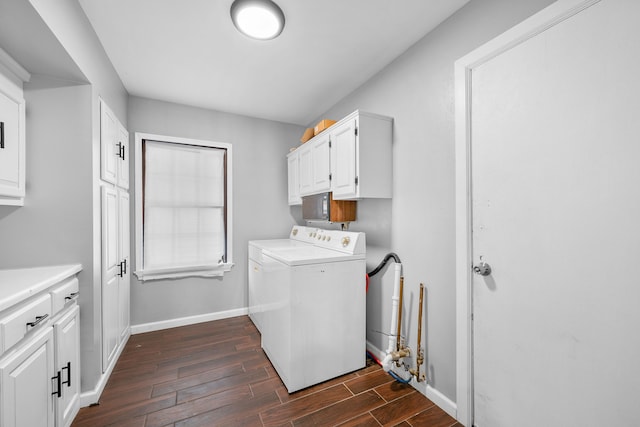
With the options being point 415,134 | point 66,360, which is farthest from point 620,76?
point 66,360

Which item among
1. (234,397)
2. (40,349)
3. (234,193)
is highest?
(234,193)

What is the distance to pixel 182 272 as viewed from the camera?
301 centimetres

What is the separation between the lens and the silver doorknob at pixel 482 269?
1461mm

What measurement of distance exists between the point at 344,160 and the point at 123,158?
2.05m

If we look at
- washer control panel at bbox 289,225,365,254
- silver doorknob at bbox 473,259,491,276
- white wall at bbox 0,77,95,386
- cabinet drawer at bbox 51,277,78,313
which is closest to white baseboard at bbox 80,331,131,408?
white wall at bbox 0,77,95,386

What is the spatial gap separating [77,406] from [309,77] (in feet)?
9.70

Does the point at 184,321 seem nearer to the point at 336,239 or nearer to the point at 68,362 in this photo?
the point at 68,362

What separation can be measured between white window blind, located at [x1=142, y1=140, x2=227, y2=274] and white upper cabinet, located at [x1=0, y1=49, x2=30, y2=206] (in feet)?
4.46

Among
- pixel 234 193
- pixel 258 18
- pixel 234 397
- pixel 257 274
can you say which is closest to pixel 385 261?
pixel 257 274

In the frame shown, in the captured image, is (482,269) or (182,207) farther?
(182,207)

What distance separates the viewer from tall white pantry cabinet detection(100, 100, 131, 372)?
6.23ft

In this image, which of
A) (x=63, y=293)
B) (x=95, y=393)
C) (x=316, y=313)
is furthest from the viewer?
(x=316, y=313)

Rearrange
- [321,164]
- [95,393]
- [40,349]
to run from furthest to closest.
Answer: [321,164]
[95,393]
[40,349]

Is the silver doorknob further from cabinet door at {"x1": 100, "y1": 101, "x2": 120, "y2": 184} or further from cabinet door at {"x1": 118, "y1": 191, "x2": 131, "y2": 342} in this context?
cabinet door at {"x1": 118, "y1": 191, "x2": 131, "y2": 342}
